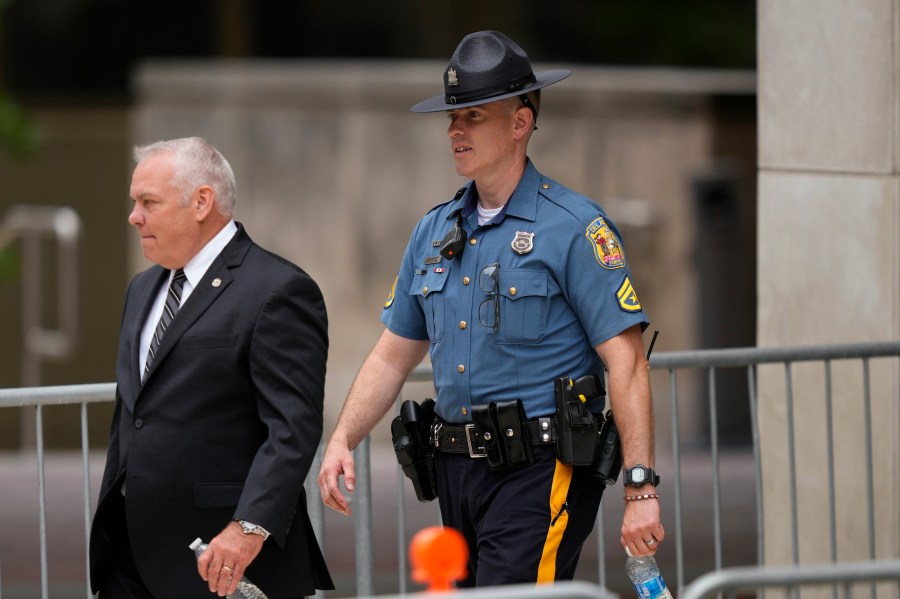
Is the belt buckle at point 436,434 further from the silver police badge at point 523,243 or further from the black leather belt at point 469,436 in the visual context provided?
the silver police badge at point 523,243

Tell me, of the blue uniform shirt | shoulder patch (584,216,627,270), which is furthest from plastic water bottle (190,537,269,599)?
shoulder patch (584,216,627,270)

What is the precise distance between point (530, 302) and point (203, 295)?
896mm

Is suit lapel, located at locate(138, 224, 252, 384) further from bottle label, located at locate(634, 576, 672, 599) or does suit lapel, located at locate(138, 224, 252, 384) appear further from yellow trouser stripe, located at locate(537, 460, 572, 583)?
bottle label, located at locate(634, 576, 672, 599)

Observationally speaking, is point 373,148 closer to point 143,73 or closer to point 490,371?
point 143,73

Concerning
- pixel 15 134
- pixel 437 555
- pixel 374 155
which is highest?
pixel 374 155

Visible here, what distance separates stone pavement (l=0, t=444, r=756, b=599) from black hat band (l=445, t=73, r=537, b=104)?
13.9 ft

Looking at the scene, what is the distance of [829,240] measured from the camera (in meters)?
6.37

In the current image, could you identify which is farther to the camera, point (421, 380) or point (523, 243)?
point (421, 380)

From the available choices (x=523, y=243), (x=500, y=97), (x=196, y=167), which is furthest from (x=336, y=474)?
(x=500, y=97)

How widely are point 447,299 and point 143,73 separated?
7.19 metres

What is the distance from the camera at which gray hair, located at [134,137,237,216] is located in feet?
14.5

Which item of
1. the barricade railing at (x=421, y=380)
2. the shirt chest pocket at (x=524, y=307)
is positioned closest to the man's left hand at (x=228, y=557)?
the shirt chest pocket at (x=524, y=307)

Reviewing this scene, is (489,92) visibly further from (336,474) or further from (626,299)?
(336,474)

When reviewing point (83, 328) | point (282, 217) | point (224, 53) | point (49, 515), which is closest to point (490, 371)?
point (49, 515)
